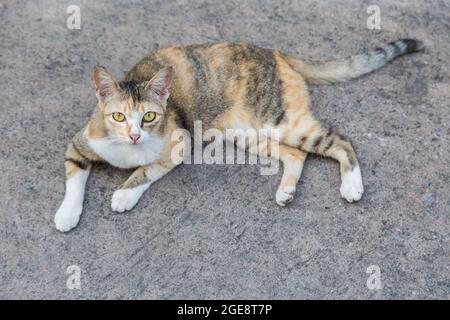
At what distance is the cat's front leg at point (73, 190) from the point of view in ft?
13.8

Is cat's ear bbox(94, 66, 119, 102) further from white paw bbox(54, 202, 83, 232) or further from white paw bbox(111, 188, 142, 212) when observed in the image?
white paw bbox(54, 202, 83, 232)

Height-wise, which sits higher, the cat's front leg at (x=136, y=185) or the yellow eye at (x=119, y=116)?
the yellow eye at (x=119, y=116)

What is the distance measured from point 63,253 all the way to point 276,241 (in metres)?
1.45

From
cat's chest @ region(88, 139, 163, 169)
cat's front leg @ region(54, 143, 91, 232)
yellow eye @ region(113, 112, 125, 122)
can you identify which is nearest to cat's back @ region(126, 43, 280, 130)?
cat's chest @ region(88, 139, 163, 169)

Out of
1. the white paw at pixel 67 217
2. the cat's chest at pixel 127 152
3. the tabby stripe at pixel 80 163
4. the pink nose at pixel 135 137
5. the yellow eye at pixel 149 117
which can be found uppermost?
the yellow eye at pixel 149 117

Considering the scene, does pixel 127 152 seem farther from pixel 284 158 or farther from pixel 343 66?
pixel 343 66

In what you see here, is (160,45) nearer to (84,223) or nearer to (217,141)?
(217,141)

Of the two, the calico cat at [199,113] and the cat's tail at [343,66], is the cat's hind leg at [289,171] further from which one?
the cat's tail at [343,66]

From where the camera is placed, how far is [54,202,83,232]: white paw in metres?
4.20

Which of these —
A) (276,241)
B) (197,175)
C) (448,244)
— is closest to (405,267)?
(448,244)

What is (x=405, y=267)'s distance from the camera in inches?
161

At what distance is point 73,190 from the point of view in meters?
4.39

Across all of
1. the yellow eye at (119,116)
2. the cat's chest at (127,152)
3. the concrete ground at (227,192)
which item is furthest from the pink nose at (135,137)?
the concrete ground at (227,192)

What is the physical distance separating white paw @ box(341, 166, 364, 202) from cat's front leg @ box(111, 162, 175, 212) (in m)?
1.29
